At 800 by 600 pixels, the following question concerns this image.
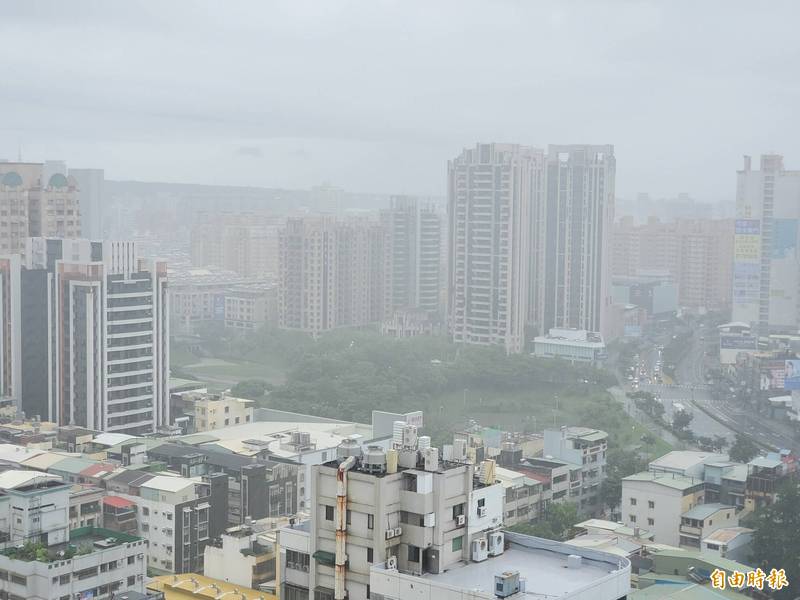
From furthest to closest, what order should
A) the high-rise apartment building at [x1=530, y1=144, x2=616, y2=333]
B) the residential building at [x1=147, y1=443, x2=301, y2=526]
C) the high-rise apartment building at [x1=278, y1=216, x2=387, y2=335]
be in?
the high-rise apartment building at [x1=278, y1=216, x2=387, y2=335] < the high-rise apartment building at [x1=530, y1=144, x2=616, y2=333] < the residential building at [x1=147, y1=443, x2=301, y2=526]

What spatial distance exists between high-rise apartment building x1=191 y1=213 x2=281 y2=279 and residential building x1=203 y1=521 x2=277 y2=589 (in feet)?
37.9

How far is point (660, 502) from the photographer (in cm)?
591

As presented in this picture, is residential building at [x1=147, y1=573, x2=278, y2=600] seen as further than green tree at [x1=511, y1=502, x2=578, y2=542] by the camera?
No

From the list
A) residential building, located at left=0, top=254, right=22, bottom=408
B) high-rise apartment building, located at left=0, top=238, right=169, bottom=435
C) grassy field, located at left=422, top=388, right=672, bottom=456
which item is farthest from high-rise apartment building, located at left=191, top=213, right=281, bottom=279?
high-rise apartment building, located at left=0, top=238, right=169, bottom=435

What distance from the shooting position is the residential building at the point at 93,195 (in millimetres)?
14909

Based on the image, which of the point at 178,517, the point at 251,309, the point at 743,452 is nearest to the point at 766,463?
the point at 743,452

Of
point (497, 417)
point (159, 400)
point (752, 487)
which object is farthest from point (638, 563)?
point (497, 417)

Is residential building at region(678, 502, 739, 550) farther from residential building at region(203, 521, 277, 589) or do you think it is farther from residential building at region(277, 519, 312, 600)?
residential building at region(277, 519, 312, 600)

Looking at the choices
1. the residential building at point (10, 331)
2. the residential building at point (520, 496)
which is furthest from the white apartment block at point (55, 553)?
the residential building at point (10, 331)

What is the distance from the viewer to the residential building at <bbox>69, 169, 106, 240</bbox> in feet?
48.9

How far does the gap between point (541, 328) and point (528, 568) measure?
11.6 metres

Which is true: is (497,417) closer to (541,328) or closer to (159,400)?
(159,400)

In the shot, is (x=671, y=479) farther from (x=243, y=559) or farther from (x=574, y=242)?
(x=574, y=242)

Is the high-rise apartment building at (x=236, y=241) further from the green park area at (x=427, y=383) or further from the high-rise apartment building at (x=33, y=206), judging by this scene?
the high-rise apartment building at (x=33, y=206)
